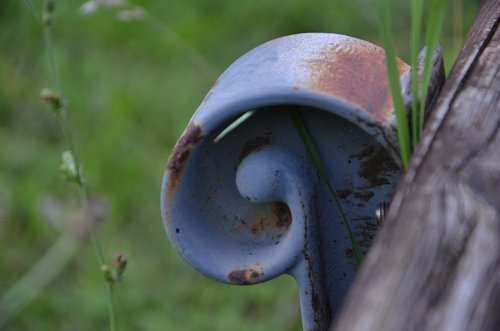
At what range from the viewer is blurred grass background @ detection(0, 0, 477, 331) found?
241 cm

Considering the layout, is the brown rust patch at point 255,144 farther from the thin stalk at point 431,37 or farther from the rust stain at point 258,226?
the thin stalk at point 431,37

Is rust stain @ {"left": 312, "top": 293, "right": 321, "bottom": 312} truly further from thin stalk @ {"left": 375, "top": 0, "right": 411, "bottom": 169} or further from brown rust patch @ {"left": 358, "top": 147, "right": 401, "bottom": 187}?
thin stalk @ {"left": 375, "top": 0, "right": 411, "bottom": 169}

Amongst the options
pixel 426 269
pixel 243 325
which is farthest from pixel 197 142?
pixel 243 325

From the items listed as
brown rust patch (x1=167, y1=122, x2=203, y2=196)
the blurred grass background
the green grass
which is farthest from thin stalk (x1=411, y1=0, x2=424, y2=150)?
the blurred grass background

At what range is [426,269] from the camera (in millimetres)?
637

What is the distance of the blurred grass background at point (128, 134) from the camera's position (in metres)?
2.41

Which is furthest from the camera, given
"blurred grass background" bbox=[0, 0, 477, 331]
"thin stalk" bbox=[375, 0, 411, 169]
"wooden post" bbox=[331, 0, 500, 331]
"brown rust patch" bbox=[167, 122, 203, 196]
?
"blurred grass background" bbox=[0, 0, 477, 331]

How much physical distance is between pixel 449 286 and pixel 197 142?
1.36 ft

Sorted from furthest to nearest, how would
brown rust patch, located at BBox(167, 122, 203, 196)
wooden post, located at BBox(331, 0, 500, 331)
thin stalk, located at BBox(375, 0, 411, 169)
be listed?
brown rust patch, located at BBox(167, 122, 203, 196) < thin stalk, located at BBox(375, 0, 411, 169) < wooden post, located at BBox(331, 0, 500, 331)

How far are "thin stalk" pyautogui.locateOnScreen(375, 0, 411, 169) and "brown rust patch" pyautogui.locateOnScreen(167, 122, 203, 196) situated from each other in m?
0.21

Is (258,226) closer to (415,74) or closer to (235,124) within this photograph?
(235,124)

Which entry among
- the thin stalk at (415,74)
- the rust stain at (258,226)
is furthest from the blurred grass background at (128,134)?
the thin stalk at (415,74)

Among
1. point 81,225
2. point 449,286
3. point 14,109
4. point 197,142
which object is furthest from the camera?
point 14,109

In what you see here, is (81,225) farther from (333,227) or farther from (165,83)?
(165,83)
